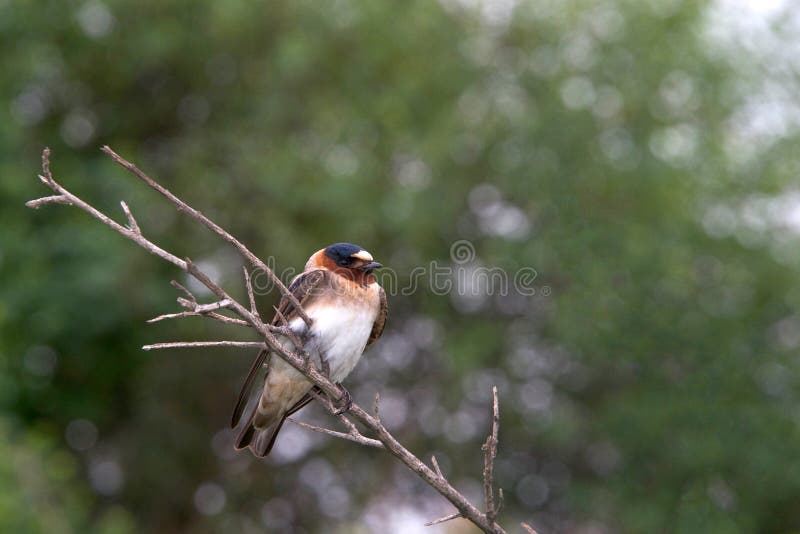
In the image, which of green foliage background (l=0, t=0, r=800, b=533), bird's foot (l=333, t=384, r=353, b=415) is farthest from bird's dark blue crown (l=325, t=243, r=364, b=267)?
green foliage background (l=0, t=0, r=800, b=533)

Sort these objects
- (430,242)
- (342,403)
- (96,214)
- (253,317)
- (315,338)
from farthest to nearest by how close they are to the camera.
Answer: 1. (430,242)
2. (315,338)
3. (342,403)
4. (253,317)
5. (96,214)

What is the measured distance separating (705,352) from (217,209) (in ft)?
20.0

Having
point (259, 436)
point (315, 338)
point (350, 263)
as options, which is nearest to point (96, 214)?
point (315, 338)

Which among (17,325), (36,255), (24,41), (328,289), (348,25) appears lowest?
(17,325)

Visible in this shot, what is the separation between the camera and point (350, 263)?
5.02m

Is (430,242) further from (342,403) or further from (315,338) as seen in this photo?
(342,403)

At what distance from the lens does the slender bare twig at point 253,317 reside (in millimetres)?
2604

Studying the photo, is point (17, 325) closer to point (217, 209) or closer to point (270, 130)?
point (217, 209)

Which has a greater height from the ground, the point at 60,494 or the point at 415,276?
the point at 415,276

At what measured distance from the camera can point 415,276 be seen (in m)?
11.6

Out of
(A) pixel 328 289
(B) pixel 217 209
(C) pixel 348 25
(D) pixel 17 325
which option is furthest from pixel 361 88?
(A) pixel 328 289

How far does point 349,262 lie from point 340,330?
0.48 metres

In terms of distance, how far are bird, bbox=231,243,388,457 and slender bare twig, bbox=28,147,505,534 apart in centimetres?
125

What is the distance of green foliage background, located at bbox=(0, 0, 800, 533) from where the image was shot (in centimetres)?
1127
